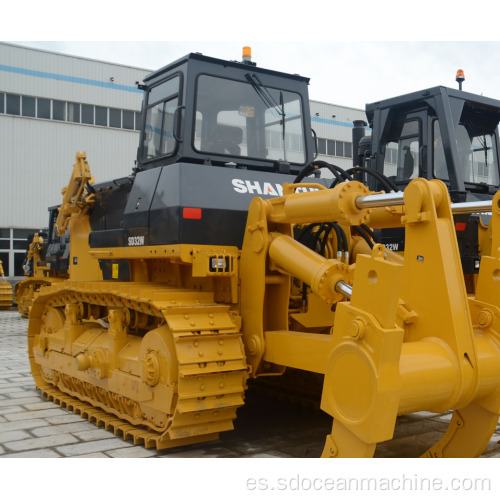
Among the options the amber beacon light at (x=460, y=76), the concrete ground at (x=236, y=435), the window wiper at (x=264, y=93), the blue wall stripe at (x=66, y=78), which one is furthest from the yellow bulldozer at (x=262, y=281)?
the blue wall stripe at (x=66, y=78)

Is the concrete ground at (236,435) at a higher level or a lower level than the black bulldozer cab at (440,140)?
lower

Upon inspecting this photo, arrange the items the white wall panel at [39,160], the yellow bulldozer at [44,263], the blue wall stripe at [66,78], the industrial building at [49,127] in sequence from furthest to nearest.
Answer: the white wall panel at [39,160]
the industrial building at [49,127]
the blue wall stripe at [66,78]
the yellow bulldozer at [44,263]

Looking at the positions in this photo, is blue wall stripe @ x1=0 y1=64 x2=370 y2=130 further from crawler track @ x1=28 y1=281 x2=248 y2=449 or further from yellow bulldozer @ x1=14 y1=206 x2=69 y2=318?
crawler track @ x1=28 y1=281 x2=248 y2=449

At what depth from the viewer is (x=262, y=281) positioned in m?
5.01

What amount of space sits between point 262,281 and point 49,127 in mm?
21597

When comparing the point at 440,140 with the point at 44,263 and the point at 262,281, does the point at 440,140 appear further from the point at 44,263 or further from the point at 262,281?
the point at 44,263

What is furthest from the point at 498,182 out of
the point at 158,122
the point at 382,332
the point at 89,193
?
the point at 382,332

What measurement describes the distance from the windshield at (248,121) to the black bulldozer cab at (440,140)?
193 centimetres

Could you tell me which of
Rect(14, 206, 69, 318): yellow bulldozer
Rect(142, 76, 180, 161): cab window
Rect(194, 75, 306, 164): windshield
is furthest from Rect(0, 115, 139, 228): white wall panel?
Rect(194, 75, 306, 164): windshield

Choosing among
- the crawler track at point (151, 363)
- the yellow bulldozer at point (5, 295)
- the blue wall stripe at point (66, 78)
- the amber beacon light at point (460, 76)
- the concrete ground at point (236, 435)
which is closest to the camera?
the crawler track at point (151, 363)

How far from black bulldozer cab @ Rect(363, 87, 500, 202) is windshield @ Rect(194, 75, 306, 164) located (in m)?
1.93

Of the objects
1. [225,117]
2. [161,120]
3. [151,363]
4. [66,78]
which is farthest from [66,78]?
[151,363]

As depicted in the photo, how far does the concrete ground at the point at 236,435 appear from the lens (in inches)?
199

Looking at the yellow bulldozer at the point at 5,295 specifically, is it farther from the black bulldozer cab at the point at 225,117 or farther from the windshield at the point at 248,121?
the windshield at the point at 248,121
